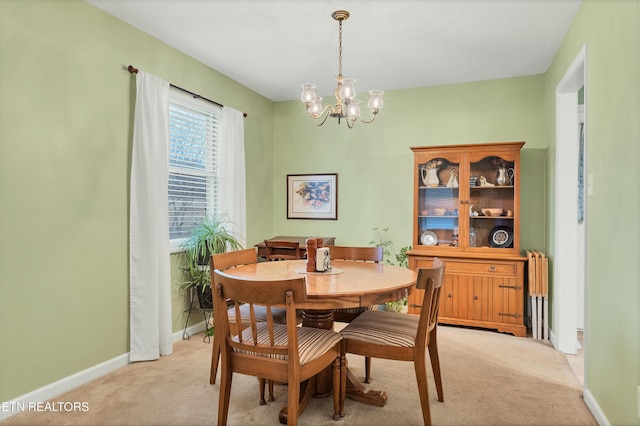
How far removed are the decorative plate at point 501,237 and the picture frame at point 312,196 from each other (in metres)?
1.78

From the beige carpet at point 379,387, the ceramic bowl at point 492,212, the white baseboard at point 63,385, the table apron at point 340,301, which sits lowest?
the beige carpet at point 379,387

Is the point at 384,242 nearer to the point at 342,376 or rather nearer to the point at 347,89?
the point at 347,89

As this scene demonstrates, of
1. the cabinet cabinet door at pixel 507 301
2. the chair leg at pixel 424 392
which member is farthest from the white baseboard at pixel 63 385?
the cabinet cabinet door at pixel 507 301

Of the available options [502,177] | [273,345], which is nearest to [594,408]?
[273,345]

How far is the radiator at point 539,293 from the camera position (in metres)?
3.66

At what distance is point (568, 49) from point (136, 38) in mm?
3356

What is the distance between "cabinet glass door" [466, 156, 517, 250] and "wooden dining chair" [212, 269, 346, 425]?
8.10 feet

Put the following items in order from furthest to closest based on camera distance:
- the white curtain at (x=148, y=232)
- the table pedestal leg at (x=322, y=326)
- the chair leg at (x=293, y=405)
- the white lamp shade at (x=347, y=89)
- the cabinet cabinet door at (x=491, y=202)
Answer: the cabinet cabinet door at (x=491, y=202), the white curtain at (x=148, y=232), the white lamp shade at (x=347, y=89), the table pedestal leg at (x=322, y=326), the chair leg at (x=293, y=405)

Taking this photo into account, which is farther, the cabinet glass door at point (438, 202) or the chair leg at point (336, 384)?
the cabinet glass door at point (438, 202)

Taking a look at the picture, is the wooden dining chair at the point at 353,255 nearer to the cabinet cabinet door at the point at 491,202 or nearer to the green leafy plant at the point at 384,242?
the cabinet cabinet door at the point at 491,202

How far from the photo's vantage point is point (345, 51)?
352 centimetres

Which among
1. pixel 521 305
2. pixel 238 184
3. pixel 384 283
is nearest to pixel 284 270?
pixel 384 283

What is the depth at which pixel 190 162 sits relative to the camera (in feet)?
12.5

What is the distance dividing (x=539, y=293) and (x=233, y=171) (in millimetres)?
3192
